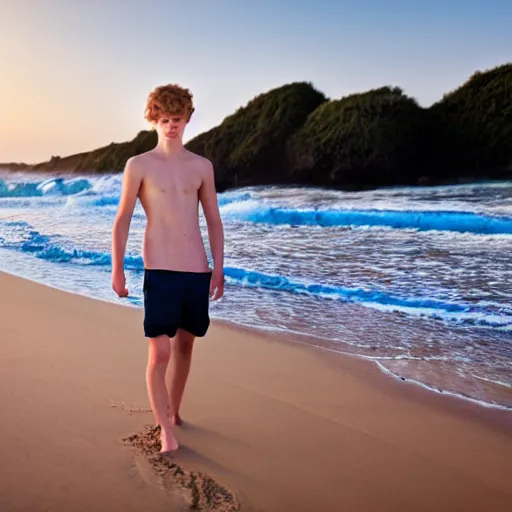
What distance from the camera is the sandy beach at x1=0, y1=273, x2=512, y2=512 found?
6.26 feet

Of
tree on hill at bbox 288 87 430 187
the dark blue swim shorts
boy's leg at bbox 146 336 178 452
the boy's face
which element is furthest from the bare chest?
tree on hill at bbox 288 87 430 187

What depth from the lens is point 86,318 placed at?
4.18 metres

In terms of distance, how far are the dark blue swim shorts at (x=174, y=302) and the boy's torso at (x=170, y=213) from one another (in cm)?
3

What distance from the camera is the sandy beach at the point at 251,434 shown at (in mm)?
1907

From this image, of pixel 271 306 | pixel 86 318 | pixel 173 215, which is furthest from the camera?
pixel 271 306

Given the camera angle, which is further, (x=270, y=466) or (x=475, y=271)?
(x=475, y=271)

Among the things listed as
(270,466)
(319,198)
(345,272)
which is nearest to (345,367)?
(270,466)

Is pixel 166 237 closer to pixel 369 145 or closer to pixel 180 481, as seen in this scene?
pixel 180 481

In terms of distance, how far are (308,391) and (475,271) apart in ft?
13.9

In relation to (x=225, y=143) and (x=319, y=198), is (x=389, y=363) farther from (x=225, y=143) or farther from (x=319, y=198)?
(x=225, y=143)

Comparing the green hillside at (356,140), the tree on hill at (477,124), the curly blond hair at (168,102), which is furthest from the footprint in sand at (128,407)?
the tree on hill at (477,124)

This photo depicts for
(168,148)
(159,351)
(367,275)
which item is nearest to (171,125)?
(168,148)

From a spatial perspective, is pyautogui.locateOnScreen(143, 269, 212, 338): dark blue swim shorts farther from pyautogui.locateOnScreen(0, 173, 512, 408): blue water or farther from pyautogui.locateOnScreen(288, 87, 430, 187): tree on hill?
pyautogui.locateOnScreen(288, 87, 430, 187): tree on hill

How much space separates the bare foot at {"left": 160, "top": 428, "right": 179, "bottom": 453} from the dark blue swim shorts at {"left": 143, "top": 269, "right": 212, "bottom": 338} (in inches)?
13.6
